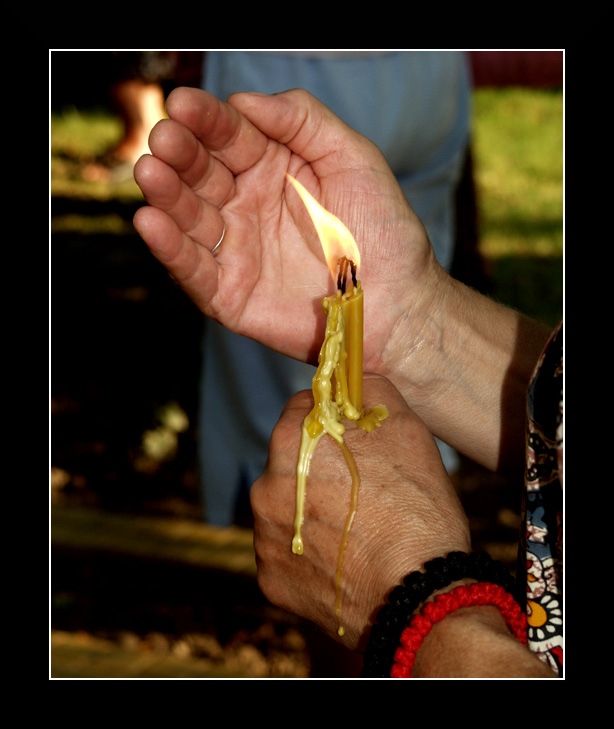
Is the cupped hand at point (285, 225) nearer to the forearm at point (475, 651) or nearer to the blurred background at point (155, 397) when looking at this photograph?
the blurred background at point (155, 397)

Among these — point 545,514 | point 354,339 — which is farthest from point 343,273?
point 545,514

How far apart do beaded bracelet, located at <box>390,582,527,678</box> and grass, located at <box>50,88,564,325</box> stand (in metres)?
3.68

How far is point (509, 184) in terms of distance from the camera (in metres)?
5.88

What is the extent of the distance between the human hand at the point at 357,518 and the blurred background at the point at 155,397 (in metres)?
1.06

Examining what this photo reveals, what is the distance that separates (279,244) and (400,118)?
119 cm

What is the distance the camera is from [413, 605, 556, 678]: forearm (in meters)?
1.04

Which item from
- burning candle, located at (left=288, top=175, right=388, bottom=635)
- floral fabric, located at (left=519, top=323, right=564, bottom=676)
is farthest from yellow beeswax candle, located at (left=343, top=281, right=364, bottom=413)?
floral fabric, located at (left=519, top=323, right=564, bottom=676)

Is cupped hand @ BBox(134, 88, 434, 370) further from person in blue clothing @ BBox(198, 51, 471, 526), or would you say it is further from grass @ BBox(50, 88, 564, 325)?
grass @ BBox(50, 88, 564, 325)

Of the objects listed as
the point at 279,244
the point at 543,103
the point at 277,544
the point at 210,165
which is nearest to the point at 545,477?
the point at 277,544

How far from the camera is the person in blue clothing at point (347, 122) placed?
100 inches

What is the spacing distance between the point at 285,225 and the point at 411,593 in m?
0.83

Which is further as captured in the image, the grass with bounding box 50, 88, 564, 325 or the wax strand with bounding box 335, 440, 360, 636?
the grass with bounding box 50, 88, 564, 325

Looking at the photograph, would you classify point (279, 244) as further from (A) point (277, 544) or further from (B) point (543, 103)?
(B) point (543, 103)

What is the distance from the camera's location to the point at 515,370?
172 cm
